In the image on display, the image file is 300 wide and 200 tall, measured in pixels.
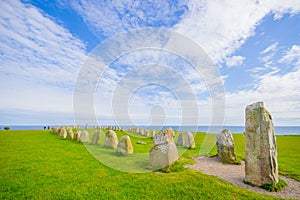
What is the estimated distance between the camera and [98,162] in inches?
388

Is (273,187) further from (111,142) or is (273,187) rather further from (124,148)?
(111,142)

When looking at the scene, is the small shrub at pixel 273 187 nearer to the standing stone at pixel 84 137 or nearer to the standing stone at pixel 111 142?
the standing stone at pixel 111 142

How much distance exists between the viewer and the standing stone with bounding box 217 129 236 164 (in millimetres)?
10336

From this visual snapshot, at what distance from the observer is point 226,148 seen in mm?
10508

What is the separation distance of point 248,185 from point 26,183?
8.40 meters

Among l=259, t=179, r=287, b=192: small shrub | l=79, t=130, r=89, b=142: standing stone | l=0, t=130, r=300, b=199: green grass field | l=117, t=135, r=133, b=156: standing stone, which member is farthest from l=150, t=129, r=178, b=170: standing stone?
l=79, t=130, r=89, b=142: standing stone

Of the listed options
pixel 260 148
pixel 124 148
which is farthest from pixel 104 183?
pixel 260 148

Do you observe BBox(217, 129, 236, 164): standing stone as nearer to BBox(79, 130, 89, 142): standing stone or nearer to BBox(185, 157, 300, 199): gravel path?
BBox(185, 157, 300, 199): gravel path

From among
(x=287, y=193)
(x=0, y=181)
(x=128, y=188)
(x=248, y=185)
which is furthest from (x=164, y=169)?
(x=0, y=181)

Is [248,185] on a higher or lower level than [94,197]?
higher

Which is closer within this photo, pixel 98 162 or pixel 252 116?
pixel 252 116

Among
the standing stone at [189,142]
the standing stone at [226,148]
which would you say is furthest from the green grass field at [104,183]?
the standing stone at [189,142]

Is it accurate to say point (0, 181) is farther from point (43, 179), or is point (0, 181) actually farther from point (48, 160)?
point (48, 160)

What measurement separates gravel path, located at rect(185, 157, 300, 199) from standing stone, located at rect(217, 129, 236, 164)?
0.43 metres
